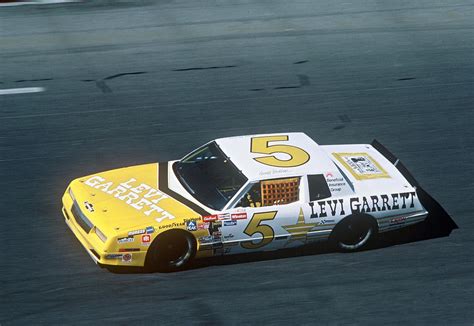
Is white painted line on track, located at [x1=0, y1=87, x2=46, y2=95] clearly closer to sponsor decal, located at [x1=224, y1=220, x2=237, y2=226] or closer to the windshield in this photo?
the windshield

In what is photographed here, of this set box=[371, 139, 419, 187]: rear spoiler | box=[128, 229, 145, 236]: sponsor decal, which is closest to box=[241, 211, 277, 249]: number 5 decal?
box=[128, 229, 145, 236]: sponsor decal

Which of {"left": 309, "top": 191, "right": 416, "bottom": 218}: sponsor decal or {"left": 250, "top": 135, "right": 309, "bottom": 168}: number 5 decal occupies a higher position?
{"left": 250, "top": 135, "right": 309, "bottom": 168}: number 5 decal

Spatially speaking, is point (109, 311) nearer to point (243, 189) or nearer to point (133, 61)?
point (243, 189)

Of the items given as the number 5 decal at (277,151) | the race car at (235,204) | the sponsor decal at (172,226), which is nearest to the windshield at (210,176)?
the race car at (235,204)

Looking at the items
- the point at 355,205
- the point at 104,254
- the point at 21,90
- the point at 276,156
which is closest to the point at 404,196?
the point at 355,205

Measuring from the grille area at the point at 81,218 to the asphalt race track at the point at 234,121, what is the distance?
0.43 metres

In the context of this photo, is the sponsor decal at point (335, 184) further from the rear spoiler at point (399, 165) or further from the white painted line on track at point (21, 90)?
the white painted line on track at point (21, 90)

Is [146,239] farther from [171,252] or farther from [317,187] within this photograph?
[317,187]

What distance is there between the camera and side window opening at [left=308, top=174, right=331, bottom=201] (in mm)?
11719

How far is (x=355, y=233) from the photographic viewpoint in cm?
1193

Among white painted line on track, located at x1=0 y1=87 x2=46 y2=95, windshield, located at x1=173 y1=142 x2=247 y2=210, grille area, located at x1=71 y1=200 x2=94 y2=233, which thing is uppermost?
white painted line on track, located at x1=0 y1=87 x2=46 y2=95

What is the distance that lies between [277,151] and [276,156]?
0.56ft

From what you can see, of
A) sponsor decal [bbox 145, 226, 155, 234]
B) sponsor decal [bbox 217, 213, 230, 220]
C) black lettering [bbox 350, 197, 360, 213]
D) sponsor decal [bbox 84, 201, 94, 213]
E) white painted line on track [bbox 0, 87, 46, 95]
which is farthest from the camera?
white painted line on track [bbox 0, 87, 46, 95]

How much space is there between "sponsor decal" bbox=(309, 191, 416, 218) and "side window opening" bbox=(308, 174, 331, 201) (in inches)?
3.0
